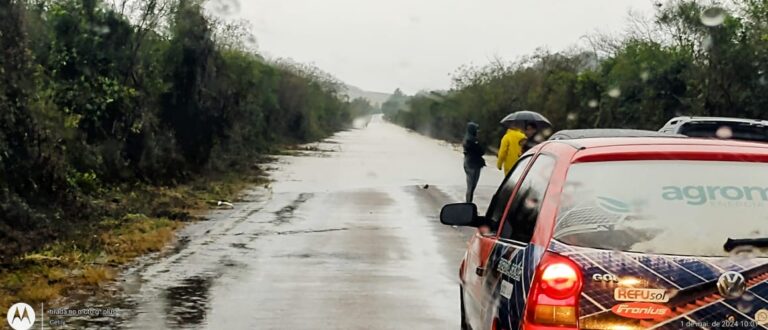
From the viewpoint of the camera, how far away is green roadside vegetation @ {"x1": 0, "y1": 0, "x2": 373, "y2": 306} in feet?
39.9

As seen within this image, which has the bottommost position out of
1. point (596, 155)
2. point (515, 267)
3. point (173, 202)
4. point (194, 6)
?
point (173, 202)

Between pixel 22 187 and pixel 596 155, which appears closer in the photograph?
pixel 596 155

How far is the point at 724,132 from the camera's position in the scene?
13.5 meters

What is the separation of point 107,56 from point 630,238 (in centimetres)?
2014

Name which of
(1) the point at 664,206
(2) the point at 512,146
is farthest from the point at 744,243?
(2) the point at 512,146

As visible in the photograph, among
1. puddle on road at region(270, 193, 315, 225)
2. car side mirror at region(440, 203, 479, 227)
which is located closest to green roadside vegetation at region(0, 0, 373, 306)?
puddle on road at region(270, 193, 315, 225)

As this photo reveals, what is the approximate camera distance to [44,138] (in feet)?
47.6

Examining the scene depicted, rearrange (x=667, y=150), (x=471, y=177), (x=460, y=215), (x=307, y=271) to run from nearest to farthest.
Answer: (x=667, y=150), (x=460, y=215), (x=307, y=271), (x=471, y=177)

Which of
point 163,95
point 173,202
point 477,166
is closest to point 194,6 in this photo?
point 163,95

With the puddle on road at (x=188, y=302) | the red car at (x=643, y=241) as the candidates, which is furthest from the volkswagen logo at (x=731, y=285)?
the puddle on road at (x=188, y=302)

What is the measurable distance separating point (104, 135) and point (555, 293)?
751 inches

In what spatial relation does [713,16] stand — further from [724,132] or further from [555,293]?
[555,293]

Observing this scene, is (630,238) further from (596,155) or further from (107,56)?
(107,56)

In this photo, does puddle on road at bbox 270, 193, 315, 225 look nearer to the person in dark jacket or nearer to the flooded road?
the flooded road
